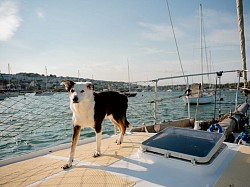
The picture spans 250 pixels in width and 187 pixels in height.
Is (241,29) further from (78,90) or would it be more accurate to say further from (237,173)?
(78,90)

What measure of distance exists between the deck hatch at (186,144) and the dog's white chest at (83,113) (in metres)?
0.89

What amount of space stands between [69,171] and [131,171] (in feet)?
2.79

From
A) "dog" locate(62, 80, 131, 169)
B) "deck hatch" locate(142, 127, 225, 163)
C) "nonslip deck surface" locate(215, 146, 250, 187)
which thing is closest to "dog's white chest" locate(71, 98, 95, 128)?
"dog" locate(62, 80, 131, 169)

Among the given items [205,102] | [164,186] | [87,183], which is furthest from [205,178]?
[205,102]

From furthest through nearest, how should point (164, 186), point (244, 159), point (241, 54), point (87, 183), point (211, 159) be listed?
point (241, 54) < point (244, 159) < point (211, 159) < point (87, 183) < point (164, 186)

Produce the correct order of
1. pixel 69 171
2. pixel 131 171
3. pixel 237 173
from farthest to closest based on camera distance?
pixel 69 171
pixel 131 171
pixel 237 173

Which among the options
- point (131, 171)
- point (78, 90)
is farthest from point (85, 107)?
point (131, 171)

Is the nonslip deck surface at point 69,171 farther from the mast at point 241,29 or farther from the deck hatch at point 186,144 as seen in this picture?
the mast at point 241,29

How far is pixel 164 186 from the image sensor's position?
2016 millimetres

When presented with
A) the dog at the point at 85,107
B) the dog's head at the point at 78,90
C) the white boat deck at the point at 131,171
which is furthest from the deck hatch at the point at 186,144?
the dog's head at the point at 78,90

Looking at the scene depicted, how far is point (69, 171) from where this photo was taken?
8.44 ft

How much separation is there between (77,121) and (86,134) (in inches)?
327

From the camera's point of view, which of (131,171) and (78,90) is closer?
(131,171)

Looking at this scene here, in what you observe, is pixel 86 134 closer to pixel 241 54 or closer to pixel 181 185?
pixel 241 54
